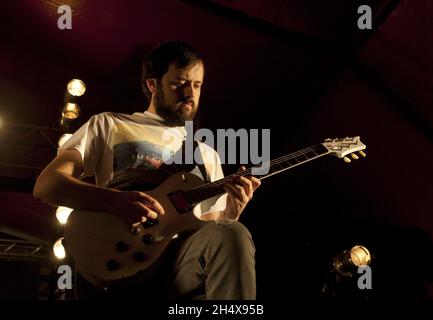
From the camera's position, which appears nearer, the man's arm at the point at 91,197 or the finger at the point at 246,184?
the man's arm at the point at 91,197

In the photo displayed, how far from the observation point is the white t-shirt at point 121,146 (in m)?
1.98

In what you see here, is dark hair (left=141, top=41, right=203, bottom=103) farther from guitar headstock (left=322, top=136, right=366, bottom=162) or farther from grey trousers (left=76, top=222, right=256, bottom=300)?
grey trousers (left=76, top=222, right=256, bottom=300)

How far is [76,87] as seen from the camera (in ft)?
11.2

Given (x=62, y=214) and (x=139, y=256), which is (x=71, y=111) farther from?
(x=139, y=256)

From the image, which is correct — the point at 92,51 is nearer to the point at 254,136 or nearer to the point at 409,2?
the point at 254,136

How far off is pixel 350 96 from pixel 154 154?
1828 millimetres

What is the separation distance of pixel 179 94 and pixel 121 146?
18.2 inches

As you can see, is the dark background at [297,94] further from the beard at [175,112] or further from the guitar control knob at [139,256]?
the guitar control knob at [139,256]

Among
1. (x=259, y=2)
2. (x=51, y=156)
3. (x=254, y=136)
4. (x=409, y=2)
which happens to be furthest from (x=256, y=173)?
(x=51, y=156)

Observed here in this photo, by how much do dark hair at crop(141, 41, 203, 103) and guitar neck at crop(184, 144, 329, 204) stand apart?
0.71 meters

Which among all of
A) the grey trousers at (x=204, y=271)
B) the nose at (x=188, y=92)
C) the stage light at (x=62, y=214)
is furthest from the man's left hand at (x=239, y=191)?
the stage light at (x=62, y=214)

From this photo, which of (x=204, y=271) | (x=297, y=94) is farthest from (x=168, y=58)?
(x=297, y=94)

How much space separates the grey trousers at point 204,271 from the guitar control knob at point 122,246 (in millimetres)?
117

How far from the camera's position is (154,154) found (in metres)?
2.05
